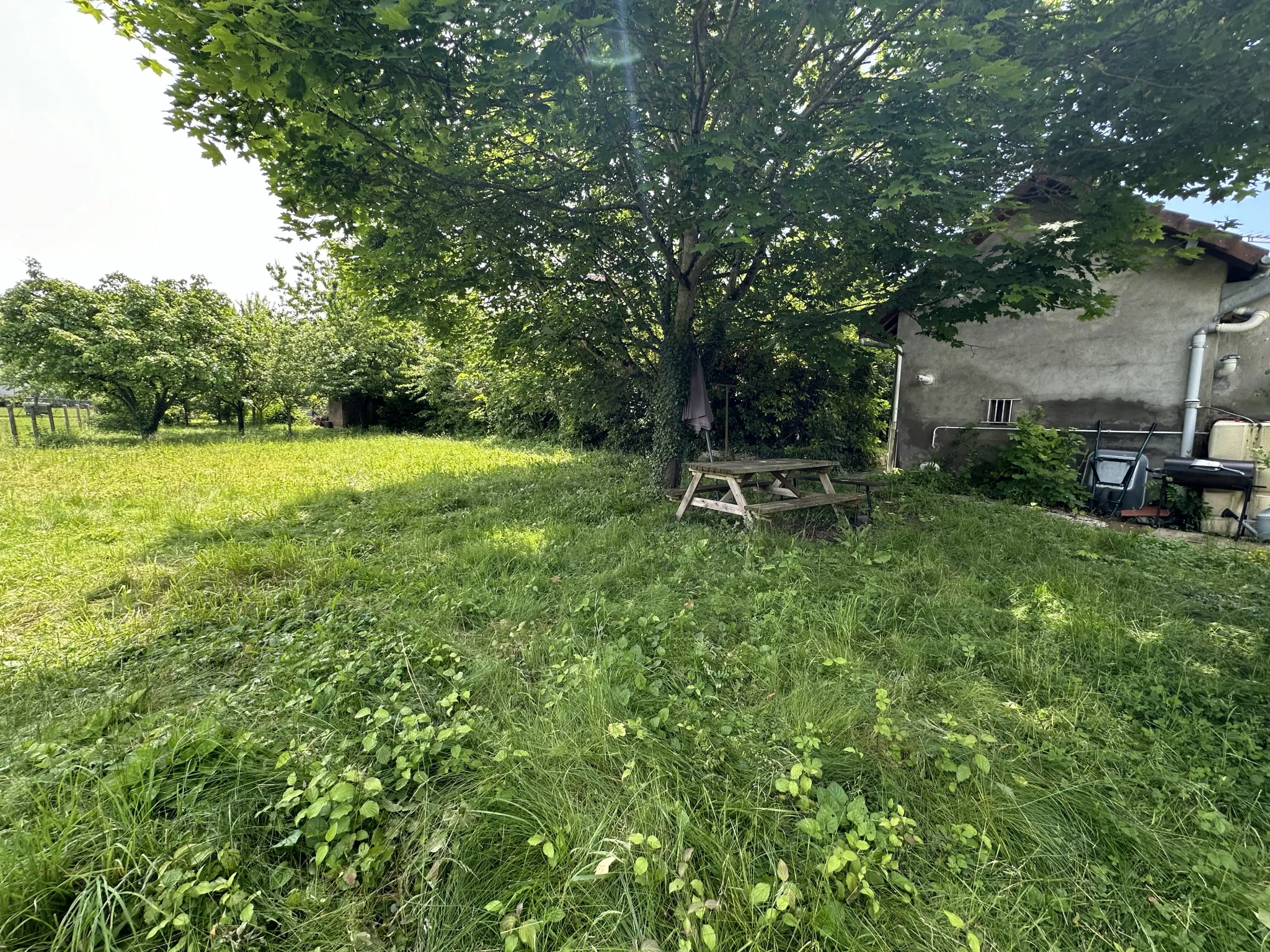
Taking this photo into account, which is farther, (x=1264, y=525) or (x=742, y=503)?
(x=1264, y=525)

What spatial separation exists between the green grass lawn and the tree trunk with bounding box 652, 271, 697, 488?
10.8ft

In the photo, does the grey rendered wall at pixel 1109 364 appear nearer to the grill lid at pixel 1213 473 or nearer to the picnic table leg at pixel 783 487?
the grill lid at pixel 1213 473

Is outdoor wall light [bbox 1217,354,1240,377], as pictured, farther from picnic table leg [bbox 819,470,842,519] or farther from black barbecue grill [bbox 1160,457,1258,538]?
picnic table leg [bbox 819,470,842,519]

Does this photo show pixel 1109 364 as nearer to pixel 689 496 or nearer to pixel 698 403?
pixel 698 403

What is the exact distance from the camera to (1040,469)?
22.5ft

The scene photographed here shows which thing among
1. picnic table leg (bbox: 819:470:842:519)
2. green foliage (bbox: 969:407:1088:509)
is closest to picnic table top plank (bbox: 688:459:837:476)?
picnic table leg (bbox: 819:470:842:519)

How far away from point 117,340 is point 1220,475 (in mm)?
20406

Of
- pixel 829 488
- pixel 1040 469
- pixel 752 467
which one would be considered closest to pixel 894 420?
pixel 1040 469

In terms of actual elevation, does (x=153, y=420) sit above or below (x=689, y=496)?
above

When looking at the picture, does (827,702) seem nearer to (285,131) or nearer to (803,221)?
(803,221)

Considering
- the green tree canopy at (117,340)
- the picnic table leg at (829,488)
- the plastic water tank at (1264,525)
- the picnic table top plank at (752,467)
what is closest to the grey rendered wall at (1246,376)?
the plastic water tank at (1264,525)

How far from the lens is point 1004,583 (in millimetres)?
3514

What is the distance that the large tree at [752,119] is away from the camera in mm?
3078

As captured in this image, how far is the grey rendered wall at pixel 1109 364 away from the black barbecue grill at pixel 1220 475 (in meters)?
1.61
